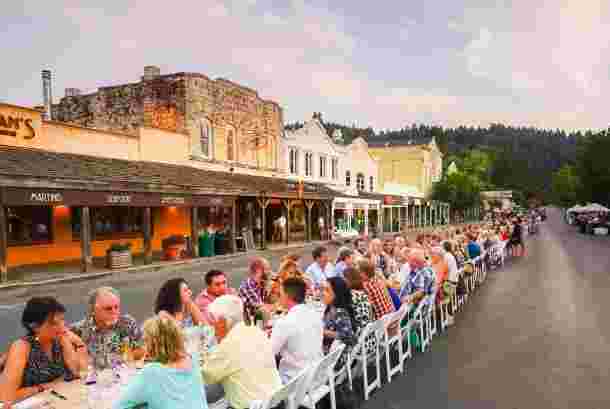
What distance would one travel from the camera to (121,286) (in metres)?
12.1

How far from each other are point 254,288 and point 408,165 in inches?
1808

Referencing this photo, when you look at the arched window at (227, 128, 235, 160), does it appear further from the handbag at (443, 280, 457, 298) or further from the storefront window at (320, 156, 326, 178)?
the handbag at (443, 280, 457, 298)

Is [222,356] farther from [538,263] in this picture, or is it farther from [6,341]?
[538,263]

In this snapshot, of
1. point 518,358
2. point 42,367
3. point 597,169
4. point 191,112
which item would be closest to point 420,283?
point 518,358

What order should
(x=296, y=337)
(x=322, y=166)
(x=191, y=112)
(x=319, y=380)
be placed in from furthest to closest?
(x=322, y=166) < (x=191, y=112) < (x=319, y=380) < (x=296, y=337)

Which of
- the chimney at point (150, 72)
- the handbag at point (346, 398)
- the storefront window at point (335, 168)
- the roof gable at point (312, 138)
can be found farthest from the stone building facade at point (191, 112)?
the handbag at point (346, 398)

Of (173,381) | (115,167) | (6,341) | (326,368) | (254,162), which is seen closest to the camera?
(173,381)

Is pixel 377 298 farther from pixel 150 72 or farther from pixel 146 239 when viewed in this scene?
pixel 150 72

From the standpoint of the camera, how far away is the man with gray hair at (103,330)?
12.1 ft

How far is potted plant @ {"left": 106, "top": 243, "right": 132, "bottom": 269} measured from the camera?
1460 cm

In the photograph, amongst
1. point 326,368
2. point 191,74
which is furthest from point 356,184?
point 326,368

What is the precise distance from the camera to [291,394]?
3.13m

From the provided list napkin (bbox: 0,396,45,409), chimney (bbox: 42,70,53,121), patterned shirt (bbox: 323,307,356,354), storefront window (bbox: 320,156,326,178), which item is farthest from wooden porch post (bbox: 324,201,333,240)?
napkin (bbox: 0,396,45,409)

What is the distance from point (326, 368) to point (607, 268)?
50.5ft
